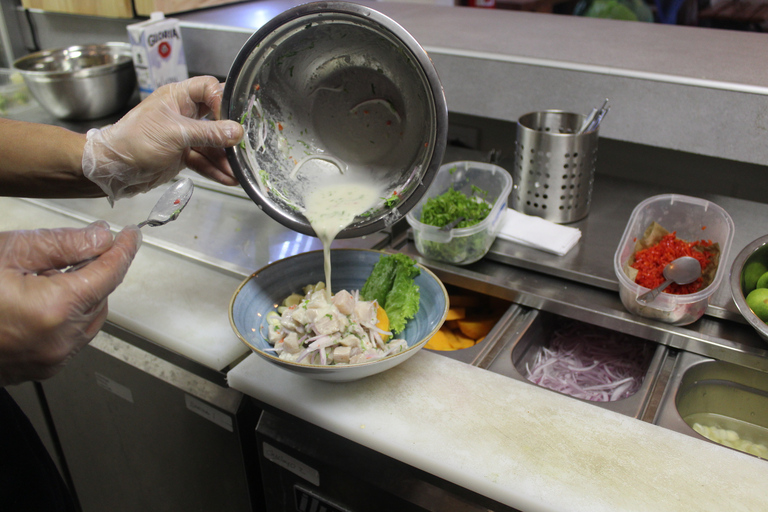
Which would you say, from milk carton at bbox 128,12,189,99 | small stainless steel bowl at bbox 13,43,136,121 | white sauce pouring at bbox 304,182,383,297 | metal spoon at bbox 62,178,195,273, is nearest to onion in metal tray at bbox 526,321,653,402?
white sauce pouring at bbox 304,182,383,297

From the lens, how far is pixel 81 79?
206cm

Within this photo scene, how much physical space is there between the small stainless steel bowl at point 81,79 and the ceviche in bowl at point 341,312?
142 cm

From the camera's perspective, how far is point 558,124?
1.57 metres

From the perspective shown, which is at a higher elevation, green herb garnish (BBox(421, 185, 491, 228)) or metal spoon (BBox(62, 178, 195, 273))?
metal spoon (BBox(62, 178, 195, 273))

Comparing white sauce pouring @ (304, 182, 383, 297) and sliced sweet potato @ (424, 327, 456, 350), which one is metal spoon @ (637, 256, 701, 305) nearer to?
sliced sweet potato @ (424, 327, 456, 350)

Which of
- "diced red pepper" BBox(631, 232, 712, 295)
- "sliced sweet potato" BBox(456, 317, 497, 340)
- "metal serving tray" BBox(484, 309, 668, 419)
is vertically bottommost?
"sliced sweet potato" BBox(456, 317, 497, 340)

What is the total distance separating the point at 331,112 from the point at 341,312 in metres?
0.43

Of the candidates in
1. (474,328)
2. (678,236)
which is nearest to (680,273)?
(678,236)

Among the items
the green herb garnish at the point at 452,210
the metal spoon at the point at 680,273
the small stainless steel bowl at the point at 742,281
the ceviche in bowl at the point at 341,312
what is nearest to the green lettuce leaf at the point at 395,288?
the ceviche in bowl at the point at 341,312

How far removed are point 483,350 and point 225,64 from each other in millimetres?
1580

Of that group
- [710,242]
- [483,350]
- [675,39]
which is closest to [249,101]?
[483,350]

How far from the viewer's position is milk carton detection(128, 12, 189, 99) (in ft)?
6.49

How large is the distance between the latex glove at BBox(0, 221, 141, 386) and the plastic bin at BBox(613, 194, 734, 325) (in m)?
1.01

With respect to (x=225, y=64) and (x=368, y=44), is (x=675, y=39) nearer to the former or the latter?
(x=368, y=44)
